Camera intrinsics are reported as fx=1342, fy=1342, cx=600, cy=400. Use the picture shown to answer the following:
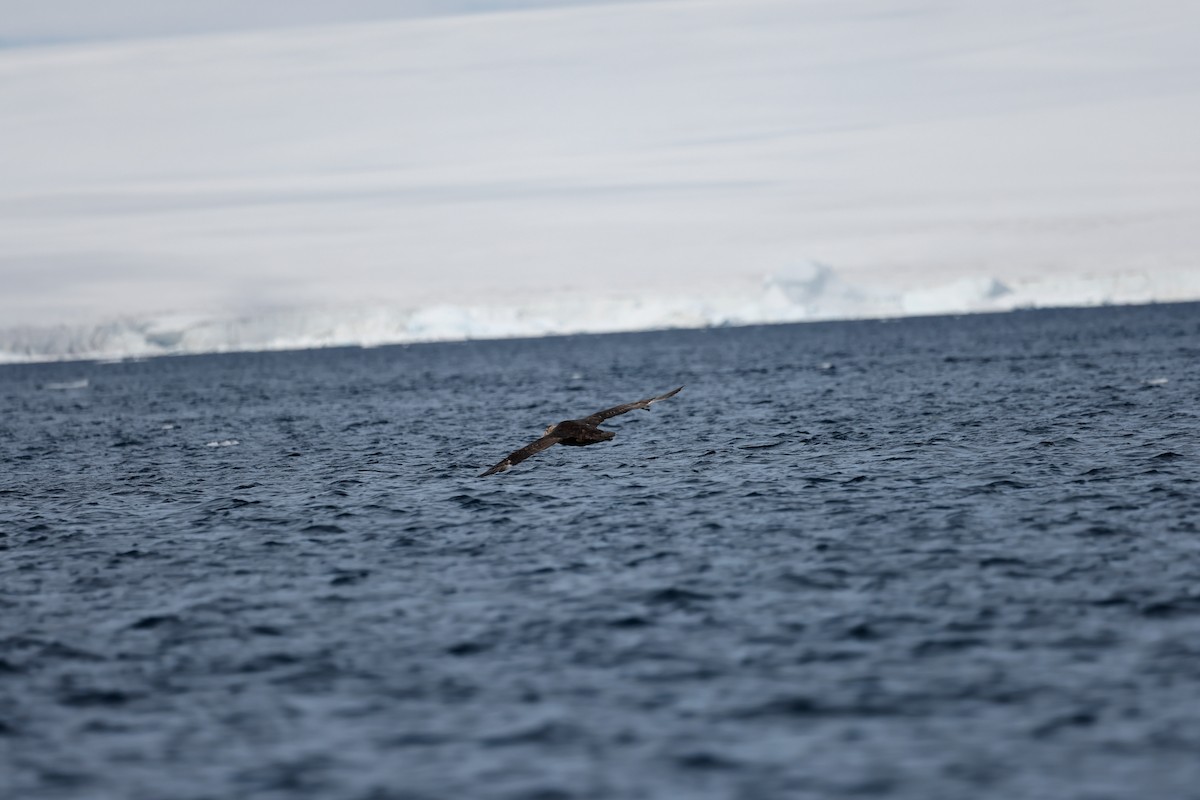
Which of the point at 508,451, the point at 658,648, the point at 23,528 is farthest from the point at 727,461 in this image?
the point at 658,648

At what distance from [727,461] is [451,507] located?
11.4 meters

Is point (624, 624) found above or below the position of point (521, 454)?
below

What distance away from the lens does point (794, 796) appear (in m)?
13.8

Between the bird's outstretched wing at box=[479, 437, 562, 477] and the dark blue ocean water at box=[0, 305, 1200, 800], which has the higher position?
the bird's outstretched wing at box=[479, 437, 562, 477]

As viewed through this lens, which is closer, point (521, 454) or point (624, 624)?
point (624, 624)

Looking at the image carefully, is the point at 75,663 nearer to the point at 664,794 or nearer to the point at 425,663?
the point at 425,663

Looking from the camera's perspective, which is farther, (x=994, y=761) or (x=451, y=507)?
(x=451, y=507)

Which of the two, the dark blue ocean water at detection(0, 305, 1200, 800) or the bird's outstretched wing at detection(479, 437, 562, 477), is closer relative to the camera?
the dark blue ocean water at detection(0, 305, 1200, 800)

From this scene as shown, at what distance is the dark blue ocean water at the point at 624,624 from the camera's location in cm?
1498

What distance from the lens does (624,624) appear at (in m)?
20.9

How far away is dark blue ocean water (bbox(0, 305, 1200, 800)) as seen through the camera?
49.1 feet

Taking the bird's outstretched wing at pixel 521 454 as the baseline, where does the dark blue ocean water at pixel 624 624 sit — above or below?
below

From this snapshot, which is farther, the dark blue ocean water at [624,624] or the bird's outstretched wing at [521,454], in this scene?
the bird's outstretched wing at [521,454]

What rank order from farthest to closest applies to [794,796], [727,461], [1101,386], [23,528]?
1. [1101,386]
2. [727,461]
3. [23,528]
4. [794,796]
